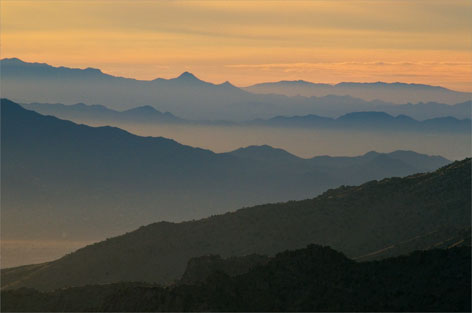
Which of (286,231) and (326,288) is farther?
(286,231)

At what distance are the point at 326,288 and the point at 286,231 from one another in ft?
117

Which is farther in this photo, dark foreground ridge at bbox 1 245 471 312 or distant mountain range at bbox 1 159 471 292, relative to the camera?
distant mountain range at bbox 1 159 471 292

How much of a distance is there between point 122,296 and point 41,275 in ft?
128

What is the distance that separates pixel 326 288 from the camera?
4156cm

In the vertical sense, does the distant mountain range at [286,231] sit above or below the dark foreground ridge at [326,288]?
above

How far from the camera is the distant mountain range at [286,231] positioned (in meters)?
72.9

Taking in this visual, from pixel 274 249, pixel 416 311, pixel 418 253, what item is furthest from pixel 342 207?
pixel 416 311

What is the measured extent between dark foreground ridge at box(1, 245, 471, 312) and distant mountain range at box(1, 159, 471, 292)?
22.2 m

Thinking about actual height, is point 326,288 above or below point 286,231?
below

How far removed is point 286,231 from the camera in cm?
7712

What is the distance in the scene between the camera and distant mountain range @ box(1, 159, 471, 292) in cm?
7288

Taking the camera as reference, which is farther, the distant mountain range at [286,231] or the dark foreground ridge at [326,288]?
the distant mountain range at [286,231]

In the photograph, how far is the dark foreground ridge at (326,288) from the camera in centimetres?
3944

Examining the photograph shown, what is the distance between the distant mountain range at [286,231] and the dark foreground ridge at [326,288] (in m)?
22.2
